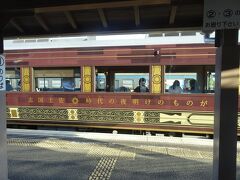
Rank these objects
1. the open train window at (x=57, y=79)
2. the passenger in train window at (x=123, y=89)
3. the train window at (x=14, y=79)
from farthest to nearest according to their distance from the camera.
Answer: the train window at (x=14, y=79) < the open train window at (x=57, y=79) < the passenger in train window at (x=123, y=89)

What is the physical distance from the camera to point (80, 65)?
27.4 feet

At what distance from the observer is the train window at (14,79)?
881 cm

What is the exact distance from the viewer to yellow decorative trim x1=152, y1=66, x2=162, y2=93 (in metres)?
7.80

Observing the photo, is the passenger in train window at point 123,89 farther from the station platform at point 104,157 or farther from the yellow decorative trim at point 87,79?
the station platform at point 104,157

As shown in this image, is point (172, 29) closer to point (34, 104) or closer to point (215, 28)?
point (215, 28)

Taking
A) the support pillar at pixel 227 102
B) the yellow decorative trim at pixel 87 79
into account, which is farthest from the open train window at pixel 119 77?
the support pillar at pixel 227 102

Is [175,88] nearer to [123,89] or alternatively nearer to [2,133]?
[123,89]

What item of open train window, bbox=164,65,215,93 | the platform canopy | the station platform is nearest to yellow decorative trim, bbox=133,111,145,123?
open train window, bbox=164,65,215,93

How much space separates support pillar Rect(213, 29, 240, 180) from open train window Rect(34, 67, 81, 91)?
5501 mm

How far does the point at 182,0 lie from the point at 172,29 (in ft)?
2.88

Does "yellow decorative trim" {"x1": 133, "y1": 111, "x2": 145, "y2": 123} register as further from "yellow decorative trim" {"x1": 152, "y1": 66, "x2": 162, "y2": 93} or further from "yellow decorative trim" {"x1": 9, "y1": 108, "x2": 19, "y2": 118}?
"yellow decorative trim" {"x1": 9, "y1": 108, "x2": 19, "y2": 118}

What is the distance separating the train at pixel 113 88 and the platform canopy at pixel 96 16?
12.1ft

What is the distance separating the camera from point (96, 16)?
4.18 m

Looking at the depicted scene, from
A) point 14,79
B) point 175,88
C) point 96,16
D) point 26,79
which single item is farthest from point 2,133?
point 14,79
